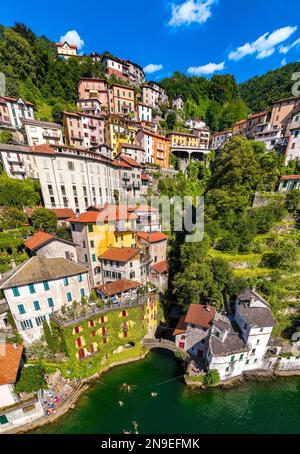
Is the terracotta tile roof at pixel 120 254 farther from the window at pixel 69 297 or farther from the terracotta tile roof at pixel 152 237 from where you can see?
the window at pixel 69 297

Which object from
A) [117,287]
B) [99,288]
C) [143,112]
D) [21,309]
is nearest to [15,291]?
[21,309]

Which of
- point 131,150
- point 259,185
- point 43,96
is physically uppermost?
point 43,96

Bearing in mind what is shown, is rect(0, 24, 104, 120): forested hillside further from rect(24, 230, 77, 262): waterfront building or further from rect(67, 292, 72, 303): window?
rect(67, 292, 72, 303): window

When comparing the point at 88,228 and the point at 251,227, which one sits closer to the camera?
the point at 88,228

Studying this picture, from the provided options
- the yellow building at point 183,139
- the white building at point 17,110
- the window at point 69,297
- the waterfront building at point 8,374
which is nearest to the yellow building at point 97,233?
the window at point 69,297

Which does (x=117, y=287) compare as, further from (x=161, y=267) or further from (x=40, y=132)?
(x=40, y=132)
